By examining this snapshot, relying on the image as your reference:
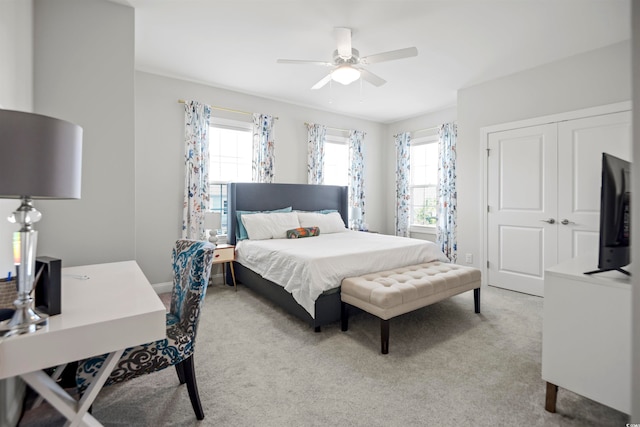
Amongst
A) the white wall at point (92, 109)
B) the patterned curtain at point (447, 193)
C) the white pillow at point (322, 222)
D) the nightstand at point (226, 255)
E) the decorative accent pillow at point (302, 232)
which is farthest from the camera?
the patterned curtain at point (447, 193)

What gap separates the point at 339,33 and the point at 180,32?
1.55 m

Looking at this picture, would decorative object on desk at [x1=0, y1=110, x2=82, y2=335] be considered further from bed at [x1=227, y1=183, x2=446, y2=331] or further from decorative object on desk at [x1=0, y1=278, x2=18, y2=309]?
bed at [x1=227, y1=183, x2=446, y2=331]

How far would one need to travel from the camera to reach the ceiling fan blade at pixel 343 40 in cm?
272

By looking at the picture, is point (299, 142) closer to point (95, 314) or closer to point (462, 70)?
point (462, 70)

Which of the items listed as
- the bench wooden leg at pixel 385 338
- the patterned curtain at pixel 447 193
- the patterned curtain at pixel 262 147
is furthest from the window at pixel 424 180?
the bench wooden leg at pixel 385 338

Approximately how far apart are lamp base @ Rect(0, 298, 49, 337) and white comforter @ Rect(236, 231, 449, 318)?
5.76 ft

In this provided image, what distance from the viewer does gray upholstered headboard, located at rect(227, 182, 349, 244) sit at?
4.22 m

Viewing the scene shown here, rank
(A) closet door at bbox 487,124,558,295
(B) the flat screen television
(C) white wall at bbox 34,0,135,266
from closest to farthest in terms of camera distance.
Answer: (B) the flat screen television → (C) white wall at bbox 34,0,135,266 → (A) closet door at bbox 487,124,558,295

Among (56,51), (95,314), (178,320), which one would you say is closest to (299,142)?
(56,51)

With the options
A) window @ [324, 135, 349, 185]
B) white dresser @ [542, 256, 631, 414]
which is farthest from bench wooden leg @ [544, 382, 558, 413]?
window @ [324, 135, 349, 185]

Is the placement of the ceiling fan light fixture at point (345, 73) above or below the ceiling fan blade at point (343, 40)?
below

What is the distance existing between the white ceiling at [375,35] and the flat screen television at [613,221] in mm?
1780

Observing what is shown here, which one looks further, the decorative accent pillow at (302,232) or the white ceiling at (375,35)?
the decorative accent pillow at (302,232)

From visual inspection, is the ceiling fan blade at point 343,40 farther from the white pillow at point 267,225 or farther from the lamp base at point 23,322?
the lamp base at point 23,322
